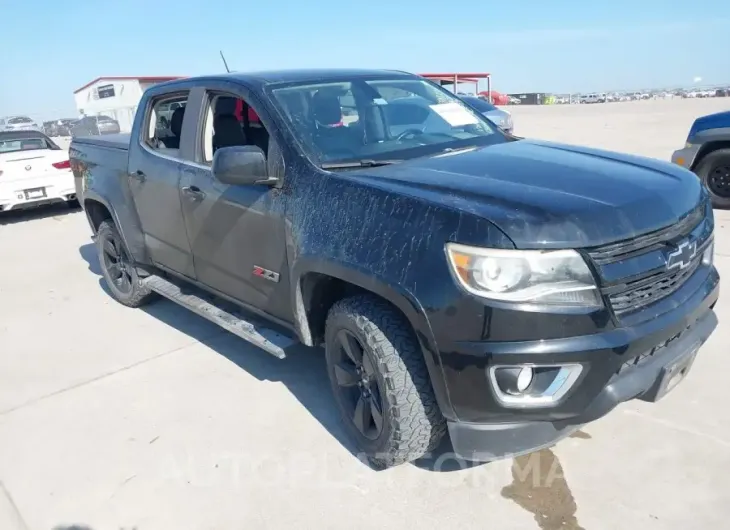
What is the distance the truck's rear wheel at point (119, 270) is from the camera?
5184 mm

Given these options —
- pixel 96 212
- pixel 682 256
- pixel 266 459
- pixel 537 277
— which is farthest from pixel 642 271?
pixel 96 212

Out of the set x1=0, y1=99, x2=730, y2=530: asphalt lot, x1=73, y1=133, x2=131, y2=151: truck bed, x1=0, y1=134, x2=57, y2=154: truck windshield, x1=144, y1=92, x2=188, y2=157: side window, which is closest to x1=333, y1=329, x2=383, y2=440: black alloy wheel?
x1=0, y1=99, x2=730, y2=530: asphalt lot

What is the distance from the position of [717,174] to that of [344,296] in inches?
233

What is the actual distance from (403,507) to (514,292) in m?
1.13

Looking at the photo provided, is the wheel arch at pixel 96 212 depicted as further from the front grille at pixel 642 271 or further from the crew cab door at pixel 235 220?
the front grille at pixel 642 271

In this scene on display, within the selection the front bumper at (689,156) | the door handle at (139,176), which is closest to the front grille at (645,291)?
the door handle at (139,176)

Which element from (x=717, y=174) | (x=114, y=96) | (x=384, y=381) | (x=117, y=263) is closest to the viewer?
(x=384, y=381)

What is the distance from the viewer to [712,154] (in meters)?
7.00

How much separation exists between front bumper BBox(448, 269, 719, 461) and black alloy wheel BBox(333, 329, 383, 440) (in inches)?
17.3

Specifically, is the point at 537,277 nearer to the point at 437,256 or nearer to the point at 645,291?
the point at 437,256

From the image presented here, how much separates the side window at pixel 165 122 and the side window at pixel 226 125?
0.45 m

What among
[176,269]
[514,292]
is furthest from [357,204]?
[176,269]

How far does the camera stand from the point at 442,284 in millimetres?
2338

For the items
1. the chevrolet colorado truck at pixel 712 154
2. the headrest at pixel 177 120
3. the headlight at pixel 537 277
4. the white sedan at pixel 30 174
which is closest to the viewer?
the headlight at pixel 537 277
